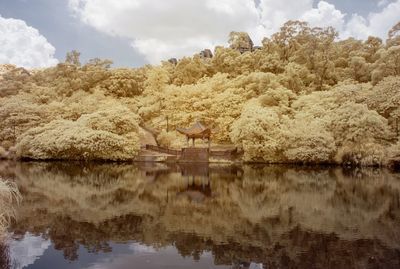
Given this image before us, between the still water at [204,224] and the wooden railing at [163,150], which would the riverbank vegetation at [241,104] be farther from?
the still water at [204,224]

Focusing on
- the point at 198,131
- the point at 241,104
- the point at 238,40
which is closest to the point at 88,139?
the point at 198,131

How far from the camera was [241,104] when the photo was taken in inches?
1335

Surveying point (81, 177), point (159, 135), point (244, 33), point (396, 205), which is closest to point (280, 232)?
point (396, 205)

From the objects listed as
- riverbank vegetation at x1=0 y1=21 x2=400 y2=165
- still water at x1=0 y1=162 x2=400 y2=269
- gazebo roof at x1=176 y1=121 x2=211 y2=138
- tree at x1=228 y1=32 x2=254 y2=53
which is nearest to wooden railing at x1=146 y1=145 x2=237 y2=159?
riverbank vegetation at x1=0 y1=21 x2=400 y2=165

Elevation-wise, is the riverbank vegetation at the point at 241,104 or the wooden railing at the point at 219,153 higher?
the riverbank vegetation at the point at 241,104

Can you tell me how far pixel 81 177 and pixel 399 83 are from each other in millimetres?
23122

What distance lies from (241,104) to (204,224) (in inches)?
913

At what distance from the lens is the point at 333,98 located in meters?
32.4

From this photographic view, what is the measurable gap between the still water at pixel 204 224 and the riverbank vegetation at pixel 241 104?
8889 millimetres

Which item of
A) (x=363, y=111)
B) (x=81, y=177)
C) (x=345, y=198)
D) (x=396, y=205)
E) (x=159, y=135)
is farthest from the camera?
(x=159, y=135)

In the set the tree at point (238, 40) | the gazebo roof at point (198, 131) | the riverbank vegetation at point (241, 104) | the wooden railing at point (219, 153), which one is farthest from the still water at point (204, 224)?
the tree at point (238, 40)

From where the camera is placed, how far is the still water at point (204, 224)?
8641mm

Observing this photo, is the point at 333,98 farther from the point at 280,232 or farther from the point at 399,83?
the point at 280,232

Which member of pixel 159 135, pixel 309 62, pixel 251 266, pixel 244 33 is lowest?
pixel 251 266
